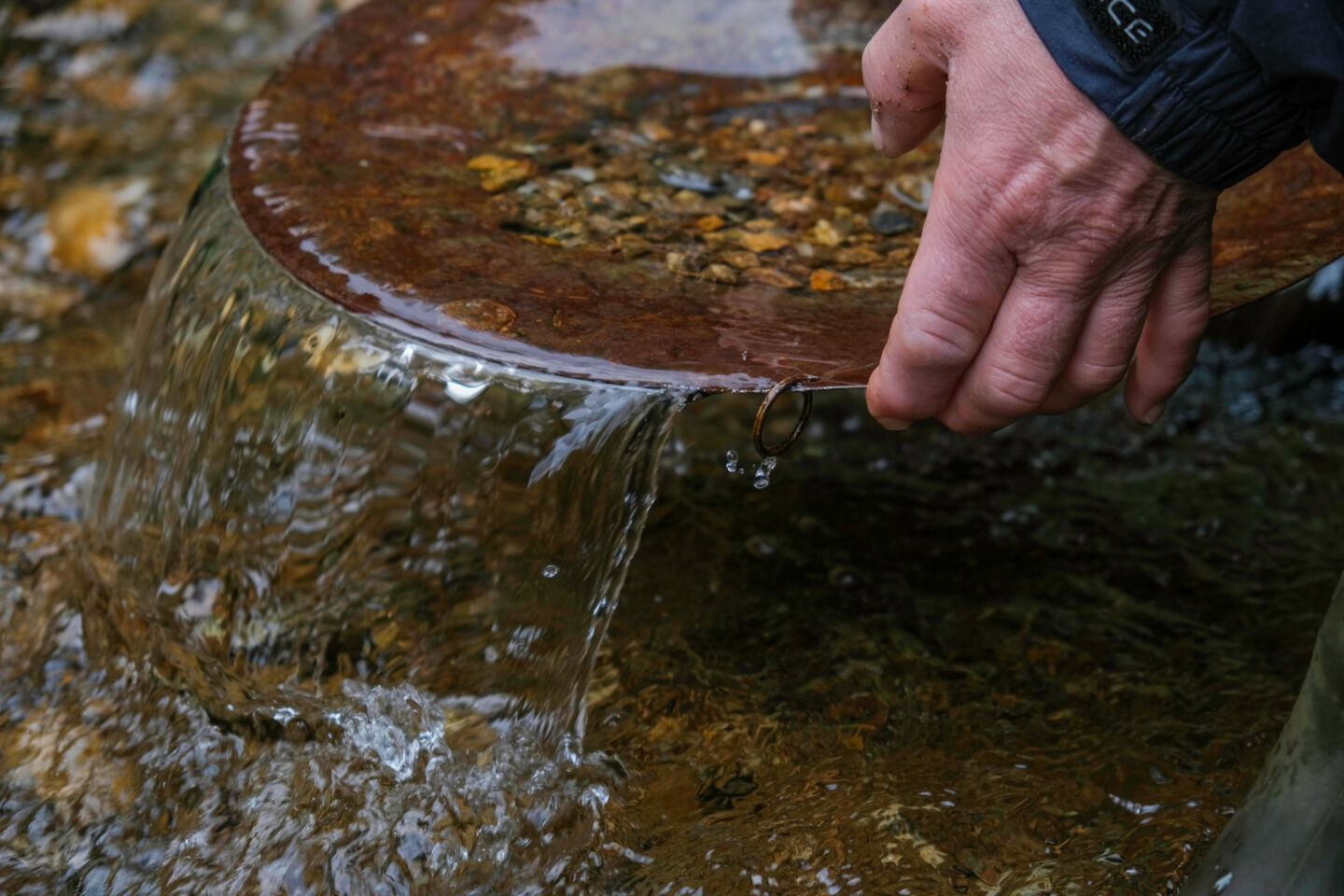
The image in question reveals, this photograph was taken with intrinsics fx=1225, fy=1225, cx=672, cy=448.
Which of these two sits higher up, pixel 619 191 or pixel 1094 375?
pixel 1094 375

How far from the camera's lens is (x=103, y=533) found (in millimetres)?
1778

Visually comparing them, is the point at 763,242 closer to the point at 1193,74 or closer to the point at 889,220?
the point at 889,220

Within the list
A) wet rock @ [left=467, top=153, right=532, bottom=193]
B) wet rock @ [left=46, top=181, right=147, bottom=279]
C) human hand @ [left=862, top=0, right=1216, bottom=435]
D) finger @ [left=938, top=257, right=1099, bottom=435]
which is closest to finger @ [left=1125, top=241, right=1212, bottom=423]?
human hand @ [left=862, top=0, right=1216, bottom=435]

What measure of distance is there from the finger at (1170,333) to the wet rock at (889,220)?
0.58 m

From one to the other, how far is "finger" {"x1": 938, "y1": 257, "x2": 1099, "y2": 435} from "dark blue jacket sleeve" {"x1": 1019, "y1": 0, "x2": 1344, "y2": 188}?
12cm

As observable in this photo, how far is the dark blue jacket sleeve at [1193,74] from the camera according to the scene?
0.89 metres

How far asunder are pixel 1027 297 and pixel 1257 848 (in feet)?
1.87

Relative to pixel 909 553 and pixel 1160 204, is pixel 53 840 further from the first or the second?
pixel 1160 204

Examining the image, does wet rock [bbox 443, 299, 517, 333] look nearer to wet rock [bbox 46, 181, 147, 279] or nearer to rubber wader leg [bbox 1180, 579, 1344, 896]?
rubber wader leg [bbox 1180, 579, 1344, 896]

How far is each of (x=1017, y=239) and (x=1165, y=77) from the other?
0.16 meters

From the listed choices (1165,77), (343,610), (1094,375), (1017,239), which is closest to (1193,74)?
(1165,77)

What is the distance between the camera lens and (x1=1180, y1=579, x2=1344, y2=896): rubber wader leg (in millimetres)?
1098

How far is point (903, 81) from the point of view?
1096 millimetres

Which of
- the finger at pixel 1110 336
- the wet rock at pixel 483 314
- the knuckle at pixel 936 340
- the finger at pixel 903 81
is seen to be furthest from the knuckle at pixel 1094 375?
the wet rock at pixel 483 314
